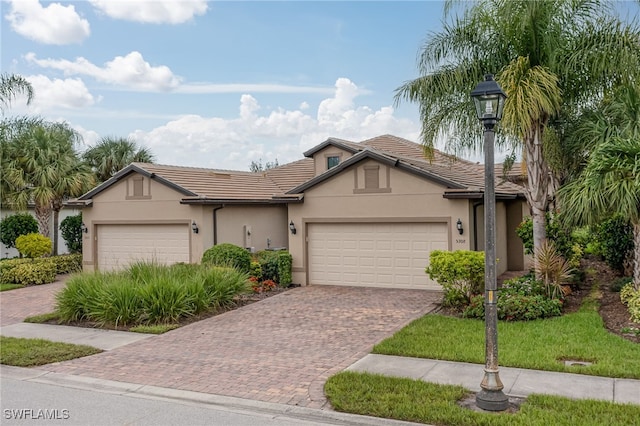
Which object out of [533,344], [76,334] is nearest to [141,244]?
[76,334]

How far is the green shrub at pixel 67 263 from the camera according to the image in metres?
19.3

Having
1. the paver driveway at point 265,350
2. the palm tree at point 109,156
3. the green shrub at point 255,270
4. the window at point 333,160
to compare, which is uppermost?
the palm tree at point 109,156

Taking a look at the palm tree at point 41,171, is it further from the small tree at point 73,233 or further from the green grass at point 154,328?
the green grass at point 154,328

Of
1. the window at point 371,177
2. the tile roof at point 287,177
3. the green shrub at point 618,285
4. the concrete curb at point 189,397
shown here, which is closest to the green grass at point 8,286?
the tile roof at point 287,177

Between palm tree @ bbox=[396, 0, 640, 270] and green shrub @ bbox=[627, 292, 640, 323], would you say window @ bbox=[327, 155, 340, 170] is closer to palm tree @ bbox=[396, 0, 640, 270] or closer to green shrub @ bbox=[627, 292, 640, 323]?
palm tree @ bbox=[396, 0, 640, 270]

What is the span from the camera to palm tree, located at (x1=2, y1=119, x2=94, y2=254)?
19344 mm

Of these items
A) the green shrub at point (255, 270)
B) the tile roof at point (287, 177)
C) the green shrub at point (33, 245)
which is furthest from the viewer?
the green shrub at point (33, 245)

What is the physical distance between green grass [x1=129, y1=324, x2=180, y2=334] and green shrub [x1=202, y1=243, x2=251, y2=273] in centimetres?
394

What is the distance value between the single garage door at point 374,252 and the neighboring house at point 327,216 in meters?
0.03

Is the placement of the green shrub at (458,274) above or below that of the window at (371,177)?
below

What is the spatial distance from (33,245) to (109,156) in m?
5.94

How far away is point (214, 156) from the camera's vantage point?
3472 centimetres

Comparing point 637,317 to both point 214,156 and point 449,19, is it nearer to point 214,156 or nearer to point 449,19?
point 449,19

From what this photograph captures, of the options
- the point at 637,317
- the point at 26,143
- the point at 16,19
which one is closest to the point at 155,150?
the point at 26,143
